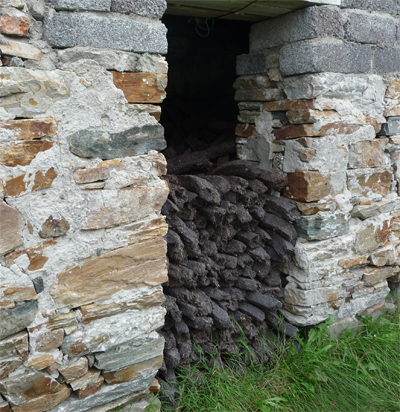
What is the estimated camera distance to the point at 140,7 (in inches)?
69.1

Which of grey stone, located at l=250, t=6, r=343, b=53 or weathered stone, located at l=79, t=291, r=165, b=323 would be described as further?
grey stone, located at l=250, t=6, r=343, b=53

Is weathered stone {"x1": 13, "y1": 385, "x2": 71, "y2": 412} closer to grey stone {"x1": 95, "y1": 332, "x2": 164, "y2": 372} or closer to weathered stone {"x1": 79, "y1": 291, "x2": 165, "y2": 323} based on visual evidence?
grey stone {"x1": 95, "y1": 332, "x2": 164, "y2": 372}

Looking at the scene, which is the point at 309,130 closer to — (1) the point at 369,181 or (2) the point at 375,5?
(1) the point at 369,181

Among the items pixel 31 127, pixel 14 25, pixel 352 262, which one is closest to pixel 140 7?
pixel 14 25

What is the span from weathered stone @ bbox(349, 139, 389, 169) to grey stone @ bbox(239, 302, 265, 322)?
111 cm

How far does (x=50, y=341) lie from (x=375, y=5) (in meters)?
2.63

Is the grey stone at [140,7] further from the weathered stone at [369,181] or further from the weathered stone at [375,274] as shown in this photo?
the weathered stone at [375,274]

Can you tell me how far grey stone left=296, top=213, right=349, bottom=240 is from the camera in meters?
2.70

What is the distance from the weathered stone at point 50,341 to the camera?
1.74 metres

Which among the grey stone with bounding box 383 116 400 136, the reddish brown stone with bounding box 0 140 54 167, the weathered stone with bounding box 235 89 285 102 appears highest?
the weathered stone with bounding box 235 89 285 102

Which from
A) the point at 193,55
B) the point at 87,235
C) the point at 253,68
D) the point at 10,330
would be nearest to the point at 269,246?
the point at 253,68

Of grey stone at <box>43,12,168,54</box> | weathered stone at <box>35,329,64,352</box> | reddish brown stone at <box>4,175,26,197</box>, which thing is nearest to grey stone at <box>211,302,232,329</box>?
weathered stone at <box>35,329,64,352</box>

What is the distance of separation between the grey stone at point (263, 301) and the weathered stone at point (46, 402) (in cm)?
127

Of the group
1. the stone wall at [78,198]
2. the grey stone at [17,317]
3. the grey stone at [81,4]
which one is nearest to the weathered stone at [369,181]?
the stone wall at [78,198]
